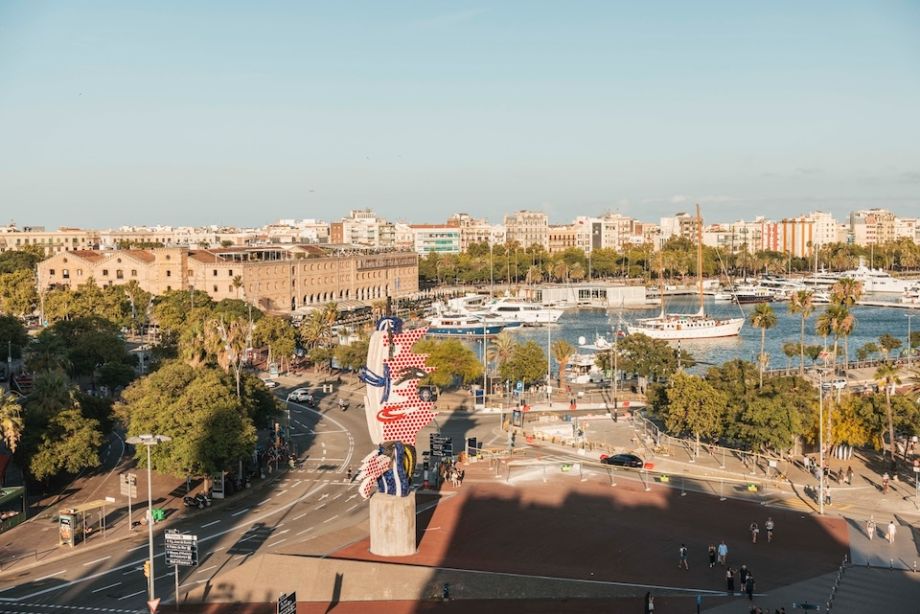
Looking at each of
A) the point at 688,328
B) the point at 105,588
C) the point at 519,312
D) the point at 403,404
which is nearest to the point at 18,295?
the point at 519,312

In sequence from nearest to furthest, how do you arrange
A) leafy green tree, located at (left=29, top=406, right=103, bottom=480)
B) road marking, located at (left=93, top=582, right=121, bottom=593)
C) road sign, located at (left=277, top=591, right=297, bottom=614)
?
1. road sign, located at (left=277, top=591, right=297, bottom=614)
2. road marking, located at (left=93, top=582, right=121, bottom=593)
3. leafy green tree, located at (left=29, top=406, right=103, bottom=480)

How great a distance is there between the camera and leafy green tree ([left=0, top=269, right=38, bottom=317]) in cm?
12119

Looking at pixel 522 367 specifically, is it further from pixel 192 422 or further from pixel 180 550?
pixel 180 550

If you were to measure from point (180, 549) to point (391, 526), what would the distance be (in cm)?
855

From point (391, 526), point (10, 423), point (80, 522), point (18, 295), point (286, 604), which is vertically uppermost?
point (18, 295)

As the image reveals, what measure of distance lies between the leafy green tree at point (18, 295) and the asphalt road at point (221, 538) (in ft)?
244

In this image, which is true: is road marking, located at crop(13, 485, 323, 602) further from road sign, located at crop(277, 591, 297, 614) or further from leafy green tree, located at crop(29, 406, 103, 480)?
leafy green tree, located at crop(29, 406, 103, 480)

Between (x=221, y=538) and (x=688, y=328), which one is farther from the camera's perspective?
(x=688, y=328)

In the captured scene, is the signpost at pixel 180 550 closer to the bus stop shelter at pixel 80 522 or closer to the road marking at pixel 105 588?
the road marking at pixel 105 588

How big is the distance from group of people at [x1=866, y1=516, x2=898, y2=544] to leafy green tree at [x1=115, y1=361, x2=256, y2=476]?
98.0ft

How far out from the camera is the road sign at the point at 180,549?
3341 cm

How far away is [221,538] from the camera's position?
41688 millimetres

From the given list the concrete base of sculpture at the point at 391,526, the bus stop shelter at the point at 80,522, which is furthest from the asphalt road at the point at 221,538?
the concrete base of sculpture at the point at 391,526

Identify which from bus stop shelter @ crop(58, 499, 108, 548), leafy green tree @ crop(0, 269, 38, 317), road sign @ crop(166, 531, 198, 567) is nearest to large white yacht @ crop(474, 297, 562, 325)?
leafy green tree @ crop(0, 269, 38, 317)
